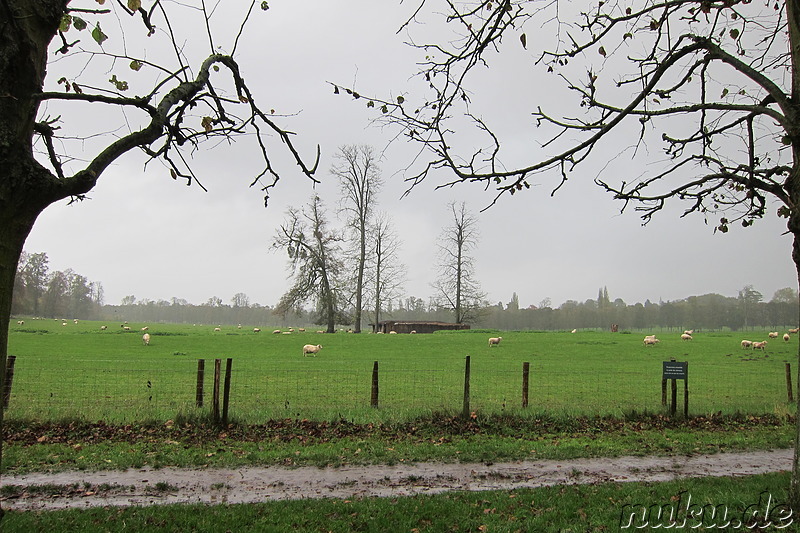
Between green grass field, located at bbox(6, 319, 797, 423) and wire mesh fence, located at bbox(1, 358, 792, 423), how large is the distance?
0.05 m

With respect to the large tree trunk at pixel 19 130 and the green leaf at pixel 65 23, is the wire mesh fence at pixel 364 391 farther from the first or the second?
the green leaf at pixel 65 23

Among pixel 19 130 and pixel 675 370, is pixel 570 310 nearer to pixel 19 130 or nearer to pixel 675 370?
pixel 675 370

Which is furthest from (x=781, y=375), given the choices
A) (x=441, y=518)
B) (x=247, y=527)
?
(x=247, y=527)

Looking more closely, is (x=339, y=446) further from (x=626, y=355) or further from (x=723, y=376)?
(x=626, y=355)

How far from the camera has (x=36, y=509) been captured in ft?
18.7

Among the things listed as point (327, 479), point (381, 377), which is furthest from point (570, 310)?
point (327, 479)

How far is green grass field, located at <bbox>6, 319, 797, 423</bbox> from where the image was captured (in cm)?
1286

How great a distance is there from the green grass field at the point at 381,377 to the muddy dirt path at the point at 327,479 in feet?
10.8

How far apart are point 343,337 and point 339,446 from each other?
3719 centimetres

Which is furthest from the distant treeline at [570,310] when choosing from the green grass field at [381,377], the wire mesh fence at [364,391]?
the wire mesh fence at [364,391]

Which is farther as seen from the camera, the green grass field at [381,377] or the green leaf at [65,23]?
the green grass field at [381,377]
